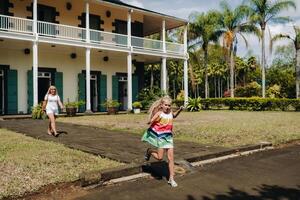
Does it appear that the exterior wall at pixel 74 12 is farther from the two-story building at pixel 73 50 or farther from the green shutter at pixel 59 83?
the green shutter at pixel 59 83

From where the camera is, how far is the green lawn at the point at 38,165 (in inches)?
208

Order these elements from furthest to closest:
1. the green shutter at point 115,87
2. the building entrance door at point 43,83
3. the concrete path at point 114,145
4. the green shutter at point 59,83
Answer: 1. the green shutter at point 115,87
2. the green shutter at point 59,83
3. the building entrance door at point 43,83
4. the concrete path at point 114,145

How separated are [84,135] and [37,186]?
573 cm

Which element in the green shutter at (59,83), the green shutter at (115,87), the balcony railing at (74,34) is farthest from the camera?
the green shutter at (115,87)

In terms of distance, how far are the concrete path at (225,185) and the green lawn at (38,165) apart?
2.43 feet

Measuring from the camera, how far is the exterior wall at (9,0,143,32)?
20328mm

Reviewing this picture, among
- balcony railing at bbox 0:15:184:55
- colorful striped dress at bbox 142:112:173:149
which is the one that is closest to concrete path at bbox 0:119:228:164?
colorful striped dress at bbox 142:112:173:149

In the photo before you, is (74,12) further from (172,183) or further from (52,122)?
(172,183)

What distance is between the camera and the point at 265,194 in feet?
17.4

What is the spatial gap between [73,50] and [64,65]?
984 mm

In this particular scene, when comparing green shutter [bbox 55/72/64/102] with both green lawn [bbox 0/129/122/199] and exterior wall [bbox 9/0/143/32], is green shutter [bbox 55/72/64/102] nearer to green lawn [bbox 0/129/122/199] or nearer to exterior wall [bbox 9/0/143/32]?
exterior wall [bbox 9/0/143/32]

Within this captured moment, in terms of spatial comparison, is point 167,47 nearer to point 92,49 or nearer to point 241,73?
point 92,49

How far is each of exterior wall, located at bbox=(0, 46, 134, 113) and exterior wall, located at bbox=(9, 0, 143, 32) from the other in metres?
1.87

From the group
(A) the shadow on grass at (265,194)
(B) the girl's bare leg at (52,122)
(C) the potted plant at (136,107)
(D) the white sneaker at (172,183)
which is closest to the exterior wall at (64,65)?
(C) the potted plant at (136,107)
